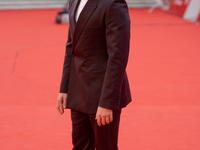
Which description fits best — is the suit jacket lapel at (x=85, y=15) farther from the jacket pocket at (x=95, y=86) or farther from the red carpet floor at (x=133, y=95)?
the red carpet floor at (x=133, y=95)

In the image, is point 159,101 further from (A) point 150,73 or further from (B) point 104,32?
(B) point 104,32

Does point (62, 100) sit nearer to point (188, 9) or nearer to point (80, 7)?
point (80, 7)

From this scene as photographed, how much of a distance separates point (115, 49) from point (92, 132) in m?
0.68

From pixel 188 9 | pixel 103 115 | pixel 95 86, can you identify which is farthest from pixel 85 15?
pixel 188 9

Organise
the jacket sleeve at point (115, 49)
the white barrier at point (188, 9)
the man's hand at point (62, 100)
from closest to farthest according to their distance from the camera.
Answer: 1. the jacket sleeve at point (115, 49)
2. the man's hand at point (62, 100)
3. the white barrier at point (188, 9)

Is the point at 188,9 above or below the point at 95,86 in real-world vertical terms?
below

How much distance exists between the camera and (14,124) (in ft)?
10.3

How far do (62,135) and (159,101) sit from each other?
1477 millimetres

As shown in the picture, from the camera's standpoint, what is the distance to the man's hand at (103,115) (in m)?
1.54

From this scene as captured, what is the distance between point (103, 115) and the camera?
5.06 ft

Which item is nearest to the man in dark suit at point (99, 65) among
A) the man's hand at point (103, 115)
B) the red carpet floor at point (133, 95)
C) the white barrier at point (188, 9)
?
the man's hand at point (103, 115)

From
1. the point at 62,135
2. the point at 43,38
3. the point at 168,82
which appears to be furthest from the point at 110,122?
the point at 43,38

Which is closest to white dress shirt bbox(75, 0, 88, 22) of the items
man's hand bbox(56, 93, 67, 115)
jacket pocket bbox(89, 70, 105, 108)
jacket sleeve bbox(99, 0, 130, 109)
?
jacket sleeve bbox(99, 0, 130, 109)

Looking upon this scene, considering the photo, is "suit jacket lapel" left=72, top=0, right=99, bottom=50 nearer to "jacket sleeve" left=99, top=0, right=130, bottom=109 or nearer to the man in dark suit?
the man in dark suit
